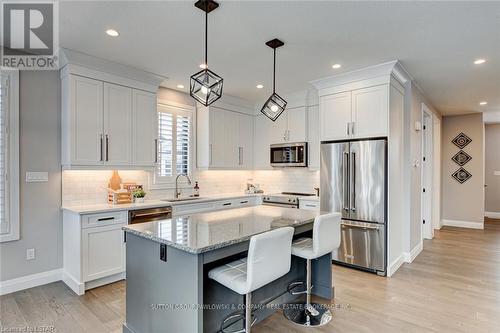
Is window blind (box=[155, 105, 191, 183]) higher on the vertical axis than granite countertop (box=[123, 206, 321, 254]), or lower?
higher

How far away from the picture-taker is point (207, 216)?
2.85 m

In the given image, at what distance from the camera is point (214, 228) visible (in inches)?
89.8

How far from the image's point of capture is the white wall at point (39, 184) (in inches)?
129

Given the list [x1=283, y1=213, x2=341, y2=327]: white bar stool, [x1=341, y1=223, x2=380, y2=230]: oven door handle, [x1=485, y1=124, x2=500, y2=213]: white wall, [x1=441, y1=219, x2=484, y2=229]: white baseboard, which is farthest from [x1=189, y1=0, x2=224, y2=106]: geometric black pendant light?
[x1=485, y1=124, x2=500, y2=213]: white wall

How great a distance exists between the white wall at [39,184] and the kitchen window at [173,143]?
1387mm

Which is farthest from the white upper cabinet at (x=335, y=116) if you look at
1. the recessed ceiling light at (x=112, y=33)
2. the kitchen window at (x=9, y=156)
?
the kitchen window at (x=9, y=156)

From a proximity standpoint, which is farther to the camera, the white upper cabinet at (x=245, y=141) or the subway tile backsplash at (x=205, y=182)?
the white upper cabinet at (x=245, y=141)

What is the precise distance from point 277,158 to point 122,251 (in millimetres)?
3047

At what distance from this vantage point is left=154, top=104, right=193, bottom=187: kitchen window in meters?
4.56

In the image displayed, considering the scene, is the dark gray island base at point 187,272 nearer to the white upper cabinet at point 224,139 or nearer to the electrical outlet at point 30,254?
the electrical outlet at point 30,254

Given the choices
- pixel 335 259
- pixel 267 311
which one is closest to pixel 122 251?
pixel 267 311

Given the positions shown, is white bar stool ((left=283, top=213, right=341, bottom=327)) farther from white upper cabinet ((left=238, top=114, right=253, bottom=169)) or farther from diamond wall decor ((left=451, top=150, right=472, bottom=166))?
diamond wall decor ((left=451, top=150, right=472, bottom=166))

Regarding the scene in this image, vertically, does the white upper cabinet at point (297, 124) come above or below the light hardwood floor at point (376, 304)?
above

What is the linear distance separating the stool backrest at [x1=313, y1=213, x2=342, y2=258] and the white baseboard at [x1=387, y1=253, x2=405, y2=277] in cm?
151
